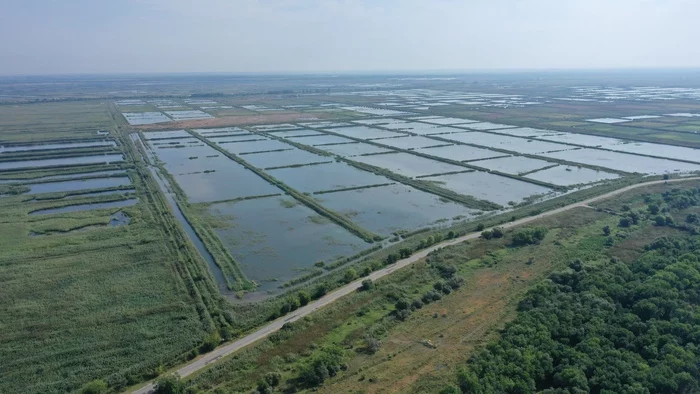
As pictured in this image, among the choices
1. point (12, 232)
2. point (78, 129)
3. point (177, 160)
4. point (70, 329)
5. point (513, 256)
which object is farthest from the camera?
point (78, 129)

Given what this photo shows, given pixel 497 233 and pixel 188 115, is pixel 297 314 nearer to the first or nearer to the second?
pixel 497 233

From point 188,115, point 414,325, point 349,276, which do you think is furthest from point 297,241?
point 188,115

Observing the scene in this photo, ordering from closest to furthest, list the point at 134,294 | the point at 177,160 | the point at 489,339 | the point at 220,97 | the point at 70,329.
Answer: the point at 489,339 < the point at 70,329 < the point at 134,294 < the point at 177,160 < the point at 220,97

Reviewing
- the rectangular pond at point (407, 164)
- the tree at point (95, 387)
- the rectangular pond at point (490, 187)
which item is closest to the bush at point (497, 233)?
the rectangular pond at point (490, 187)

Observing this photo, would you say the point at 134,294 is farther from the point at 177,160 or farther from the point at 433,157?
the point at 433,157

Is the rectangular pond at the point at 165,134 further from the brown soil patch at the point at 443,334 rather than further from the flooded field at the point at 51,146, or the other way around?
the brown soil patch at the point at 443,334

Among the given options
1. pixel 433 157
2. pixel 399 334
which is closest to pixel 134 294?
pixel 399 334
